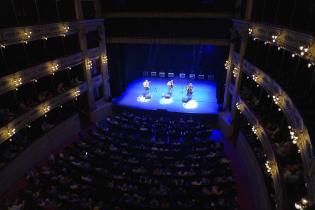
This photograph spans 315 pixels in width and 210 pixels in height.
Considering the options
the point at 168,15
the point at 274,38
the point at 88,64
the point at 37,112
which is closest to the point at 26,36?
the point at 37,112

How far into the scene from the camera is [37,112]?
17.9 meters

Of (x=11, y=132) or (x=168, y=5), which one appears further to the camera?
(x=168, y=5)

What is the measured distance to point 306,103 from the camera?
1051 cm

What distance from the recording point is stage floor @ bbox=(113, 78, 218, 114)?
2408 cm

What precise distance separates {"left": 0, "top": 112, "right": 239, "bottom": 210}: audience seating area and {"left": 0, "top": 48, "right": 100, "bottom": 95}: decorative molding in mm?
5158

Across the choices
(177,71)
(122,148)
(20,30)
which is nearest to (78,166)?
(122,148)

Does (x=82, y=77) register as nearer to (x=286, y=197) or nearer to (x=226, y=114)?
(x=226, y=114)

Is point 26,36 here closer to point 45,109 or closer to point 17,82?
point 17,82

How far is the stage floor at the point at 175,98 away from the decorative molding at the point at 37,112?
522cm

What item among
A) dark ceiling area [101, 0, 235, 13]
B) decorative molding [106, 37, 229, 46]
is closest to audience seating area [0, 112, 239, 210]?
decorative molding [106, 37, 229, 46]

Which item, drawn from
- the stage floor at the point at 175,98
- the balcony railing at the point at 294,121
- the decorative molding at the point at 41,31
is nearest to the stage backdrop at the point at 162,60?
the stage floor at the point at 175,98

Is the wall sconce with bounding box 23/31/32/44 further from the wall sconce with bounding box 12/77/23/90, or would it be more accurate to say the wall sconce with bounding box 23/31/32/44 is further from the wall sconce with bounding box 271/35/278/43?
the wall sconce with bounding box 271/35/278/43

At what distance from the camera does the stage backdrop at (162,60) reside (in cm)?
2736

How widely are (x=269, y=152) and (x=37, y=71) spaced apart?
1470cm
